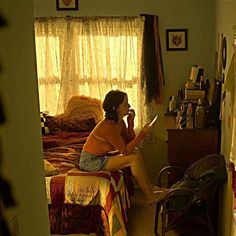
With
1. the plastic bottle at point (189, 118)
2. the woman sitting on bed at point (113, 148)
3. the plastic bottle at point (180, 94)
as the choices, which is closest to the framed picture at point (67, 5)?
the plastic bottle at point (180, 94)

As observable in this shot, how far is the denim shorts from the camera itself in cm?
332

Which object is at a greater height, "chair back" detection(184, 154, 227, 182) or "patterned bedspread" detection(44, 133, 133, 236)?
"chair back" detection(184, 154, 227, 182)

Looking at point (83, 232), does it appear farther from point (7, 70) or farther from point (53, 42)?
point (53, 42)

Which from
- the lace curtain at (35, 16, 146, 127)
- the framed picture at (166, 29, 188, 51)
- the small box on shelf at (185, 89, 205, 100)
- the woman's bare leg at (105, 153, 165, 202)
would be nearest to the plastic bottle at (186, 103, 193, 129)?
the small box on shelf at (185, 89, 205, 100)

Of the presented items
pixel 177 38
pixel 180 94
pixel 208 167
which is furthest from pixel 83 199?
pixel 177 38

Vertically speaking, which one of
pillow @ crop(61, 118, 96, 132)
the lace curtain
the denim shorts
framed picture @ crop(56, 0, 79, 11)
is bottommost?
the denim shorts

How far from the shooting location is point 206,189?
9.71 feet

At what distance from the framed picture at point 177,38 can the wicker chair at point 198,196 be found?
1877mm

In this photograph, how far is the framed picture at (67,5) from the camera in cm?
470

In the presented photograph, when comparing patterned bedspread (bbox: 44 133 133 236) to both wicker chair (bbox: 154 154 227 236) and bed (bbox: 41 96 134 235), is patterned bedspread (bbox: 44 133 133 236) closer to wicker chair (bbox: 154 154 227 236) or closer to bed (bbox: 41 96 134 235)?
bed (bbox: 41 96 134 235)

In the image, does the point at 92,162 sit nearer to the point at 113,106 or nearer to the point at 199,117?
the point at 113,106

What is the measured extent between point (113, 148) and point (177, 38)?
1879 mm

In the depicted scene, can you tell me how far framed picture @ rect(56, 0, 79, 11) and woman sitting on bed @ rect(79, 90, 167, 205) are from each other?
1.78 metres

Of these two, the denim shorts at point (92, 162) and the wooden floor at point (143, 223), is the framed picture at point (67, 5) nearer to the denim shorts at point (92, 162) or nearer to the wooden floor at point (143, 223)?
the denim shorts at point (92, 162)
